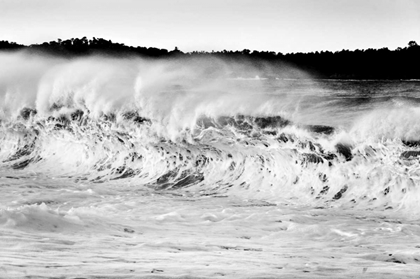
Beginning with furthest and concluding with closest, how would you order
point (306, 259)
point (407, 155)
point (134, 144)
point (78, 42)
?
point (78, 42) → point (134, 144) → point (407, 155) → point (306, 259)

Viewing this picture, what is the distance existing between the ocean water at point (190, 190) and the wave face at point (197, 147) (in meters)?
0.04

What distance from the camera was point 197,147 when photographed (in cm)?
1396

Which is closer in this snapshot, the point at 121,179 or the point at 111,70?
the point at 121,179

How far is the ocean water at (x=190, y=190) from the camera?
508cm

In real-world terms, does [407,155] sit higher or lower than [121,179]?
higher

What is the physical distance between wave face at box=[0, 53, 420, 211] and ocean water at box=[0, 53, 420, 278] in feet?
0.14

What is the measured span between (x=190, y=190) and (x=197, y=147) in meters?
2.87

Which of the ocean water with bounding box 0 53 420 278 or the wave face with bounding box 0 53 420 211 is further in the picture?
the wave face with bounding box 0 53 420 211

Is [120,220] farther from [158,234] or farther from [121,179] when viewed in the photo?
[121,179]

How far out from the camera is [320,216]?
8.41m

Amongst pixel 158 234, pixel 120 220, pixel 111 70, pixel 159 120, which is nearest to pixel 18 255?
pixel 158 234

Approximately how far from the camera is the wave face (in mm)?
10438

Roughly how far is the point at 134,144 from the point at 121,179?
2.75 meters

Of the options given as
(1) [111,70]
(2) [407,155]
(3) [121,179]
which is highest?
(1) [111,70]
